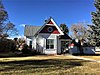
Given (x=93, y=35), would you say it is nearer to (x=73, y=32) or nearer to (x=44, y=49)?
(x=44, y=49)

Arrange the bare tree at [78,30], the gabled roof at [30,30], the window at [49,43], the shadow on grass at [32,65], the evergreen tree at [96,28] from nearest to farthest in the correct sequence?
1. the shadow on grass at [32,65]
2. the evergreen tree at [96,28]
3. the window at [49,43]
4. the gabled roof at [30,30]
5. the bare tree at [78,30]

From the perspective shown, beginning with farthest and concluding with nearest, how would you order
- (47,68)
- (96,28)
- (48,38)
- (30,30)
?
(30,30) < (96,28) < (48,38) < (47,68)

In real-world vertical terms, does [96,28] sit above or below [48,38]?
above

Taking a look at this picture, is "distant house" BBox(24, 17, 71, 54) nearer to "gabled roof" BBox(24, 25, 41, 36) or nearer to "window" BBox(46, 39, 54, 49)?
"window" BBox(46, 39, 54, 49)

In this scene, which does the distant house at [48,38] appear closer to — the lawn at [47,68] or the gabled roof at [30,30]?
the gabled roof at [30,30]

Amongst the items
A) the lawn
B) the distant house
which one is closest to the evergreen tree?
the distant house

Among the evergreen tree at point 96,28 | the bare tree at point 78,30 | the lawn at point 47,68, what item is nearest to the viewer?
the lawn at point 47,68

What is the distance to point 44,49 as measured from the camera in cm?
3256

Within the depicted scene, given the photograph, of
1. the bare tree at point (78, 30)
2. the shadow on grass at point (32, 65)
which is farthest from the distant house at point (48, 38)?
the bare tree at point (78, 30)

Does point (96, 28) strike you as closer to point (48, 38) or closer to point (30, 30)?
point (48, 38)

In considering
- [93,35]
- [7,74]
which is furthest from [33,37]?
[7,74]

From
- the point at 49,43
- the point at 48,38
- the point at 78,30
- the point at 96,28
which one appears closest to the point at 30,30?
the point at 48,38

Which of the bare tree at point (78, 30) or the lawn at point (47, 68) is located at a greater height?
the bare tree at point (78, 30)

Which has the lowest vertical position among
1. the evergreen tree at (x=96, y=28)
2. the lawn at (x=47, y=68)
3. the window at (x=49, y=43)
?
the lawn at (x=47, y=68)
